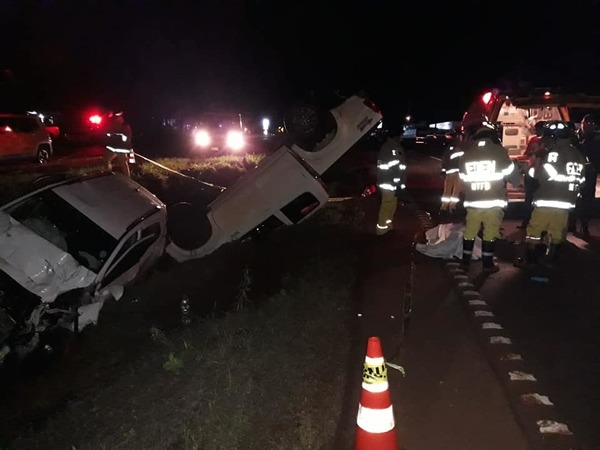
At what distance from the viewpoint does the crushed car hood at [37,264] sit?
577 centimetres

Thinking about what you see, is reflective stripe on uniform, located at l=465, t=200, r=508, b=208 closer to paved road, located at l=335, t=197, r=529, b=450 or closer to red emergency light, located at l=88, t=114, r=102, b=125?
paved road, located at l=335, t=197, r=529, b=450

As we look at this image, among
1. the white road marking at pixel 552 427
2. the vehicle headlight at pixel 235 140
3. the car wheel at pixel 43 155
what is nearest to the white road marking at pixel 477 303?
the white road marking at pixel 552 427

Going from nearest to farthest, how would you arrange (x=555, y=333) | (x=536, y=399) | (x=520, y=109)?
(x=536, y=399)
(x=555, y=333)
(x=520, y=109)

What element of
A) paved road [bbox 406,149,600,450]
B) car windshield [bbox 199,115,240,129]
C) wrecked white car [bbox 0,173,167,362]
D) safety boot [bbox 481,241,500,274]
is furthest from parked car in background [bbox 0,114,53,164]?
safety boot [bbox 481,241,500,274]

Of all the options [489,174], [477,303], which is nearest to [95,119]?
[489,174]

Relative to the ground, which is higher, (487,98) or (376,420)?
(487,98)

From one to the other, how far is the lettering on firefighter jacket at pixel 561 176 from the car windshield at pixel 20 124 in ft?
45.3

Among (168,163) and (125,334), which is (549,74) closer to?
(168,163)

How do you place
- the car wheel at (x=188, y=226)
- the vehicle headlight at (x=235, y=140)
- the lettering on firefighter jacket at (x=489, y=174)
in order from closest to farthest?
the lettering on firefighter jacket at (x=489, y=174)
the car wheel at (x=188, y=226)
the vehicle headlight at (x=235, y=140)

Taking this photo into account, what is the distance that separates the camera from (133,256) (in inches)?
276

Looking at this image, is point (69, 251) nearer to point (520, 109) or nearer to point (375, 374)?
point (375, 374)

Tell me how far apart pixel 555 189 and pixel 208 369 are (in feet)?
16.3

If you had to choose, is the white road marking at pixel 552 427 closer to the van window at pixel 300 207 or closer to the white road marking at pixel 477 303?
the white road marking at pixel 477 303

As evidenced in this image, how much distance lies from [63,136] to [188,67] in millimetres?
5873
